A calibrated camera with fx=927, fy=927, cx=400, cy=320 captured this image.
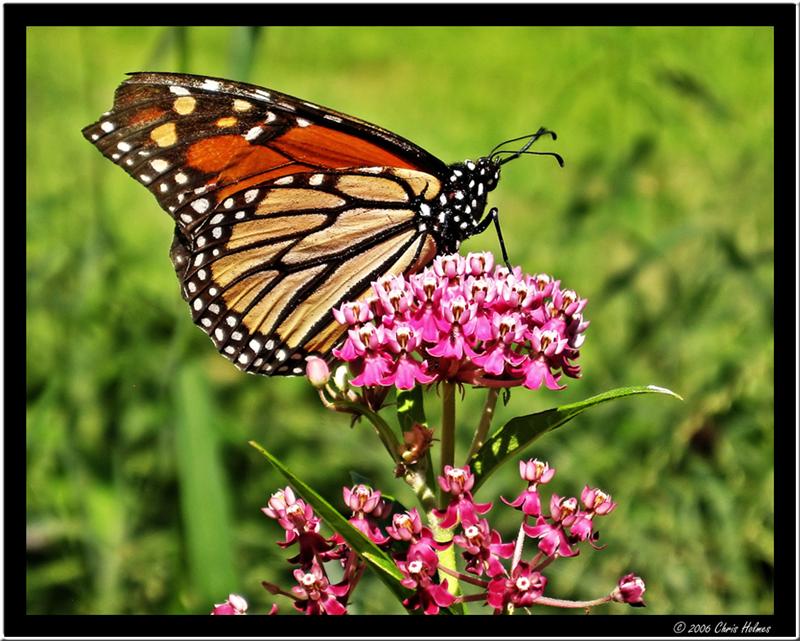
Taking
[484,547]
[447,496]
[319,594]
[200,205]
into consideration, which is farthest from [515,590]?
[200,205]

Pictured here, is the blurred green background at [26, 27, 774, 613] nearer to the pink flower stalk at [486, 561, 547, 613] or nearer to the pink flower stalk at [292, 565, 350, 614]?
the pink flower stalk at [292, 565, 350, 614]

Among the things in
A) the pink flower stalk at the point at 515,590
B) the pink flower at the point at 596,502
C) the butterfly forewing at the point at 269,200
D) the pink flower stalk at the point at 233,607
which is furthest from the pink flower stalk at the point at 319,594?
the butterfly forewing at the point at 269,200

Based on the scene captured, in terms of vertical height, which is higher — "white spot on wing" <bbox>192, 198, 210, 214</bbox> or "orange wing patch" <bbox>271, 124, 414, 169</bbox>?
"orange wing patch" <bbox>271, 124, 414, 169</bbox>

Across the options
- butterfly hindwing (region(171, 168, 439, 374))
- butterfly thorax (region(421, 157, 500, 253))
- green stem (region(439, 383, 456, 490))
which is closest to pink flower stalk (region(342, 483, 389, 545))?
green stem (region(439, 383, 456, 490))

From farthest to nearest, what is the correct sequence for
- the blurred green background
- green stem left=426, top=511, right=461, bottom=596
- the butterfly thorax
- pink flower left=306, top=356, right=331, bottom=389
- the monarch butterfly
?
the blurred green background
the butterfly thorax
the monarch butterfly
pink flower left=306, top=356, right=331, bottom=389
green stem left=426, top=511, right=461, bottom=596

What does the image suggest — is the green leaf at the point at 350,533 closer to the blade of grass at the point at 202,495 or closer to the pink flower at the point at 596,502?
the pink flower at the point at 596,502

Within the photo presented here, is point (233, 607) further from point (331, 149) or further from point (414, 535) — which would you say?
point (331, 149)

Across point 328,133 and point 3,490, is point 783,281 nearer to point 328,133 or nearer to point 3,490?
point 328,133
